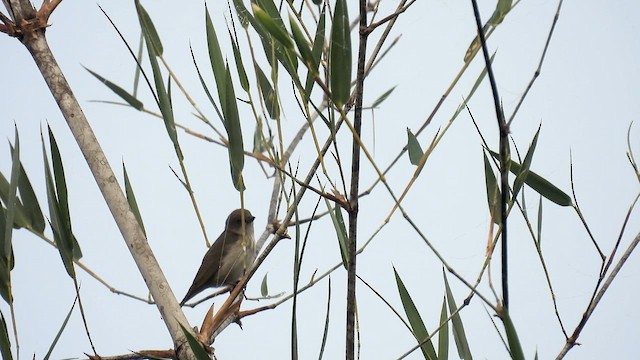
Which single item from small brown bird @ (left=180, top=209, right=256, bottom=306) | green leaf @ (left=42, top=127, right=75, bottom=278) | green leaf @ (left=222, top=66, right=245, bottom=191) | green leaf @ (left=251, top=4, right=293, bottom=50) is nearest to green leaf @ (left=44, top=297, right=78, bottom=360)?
green leaf @ (left=42, top=127, right=75, bottom=278)

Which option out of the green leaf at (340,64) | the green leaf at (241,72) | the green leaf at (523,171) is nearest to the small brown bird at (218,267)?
the green leaf at (241,72)

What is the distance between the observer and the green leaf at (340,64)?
3.93ft

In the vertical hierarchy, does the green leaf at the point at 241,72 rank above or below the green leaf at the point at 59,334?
above

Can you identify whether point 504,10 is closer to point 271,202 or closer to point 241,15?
point 241,15

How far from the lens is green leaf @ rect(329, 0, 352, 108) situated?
1.20m

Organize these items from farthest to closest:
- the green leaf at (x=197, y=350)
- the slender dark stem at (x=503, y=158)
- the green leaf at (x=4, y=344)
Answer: the green leaf at (x=4, y=344) < the green leaf at (x=197, y=350) < the slender dark stem at (x=503, y=158)

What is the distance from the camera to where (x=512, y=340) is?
3.93 ft

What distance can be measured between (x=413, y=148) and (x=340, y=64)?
0.53 m

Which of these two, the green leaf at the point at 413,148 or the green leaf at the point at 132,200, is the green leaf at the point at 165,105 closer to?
the green leaf at the point at 132,200

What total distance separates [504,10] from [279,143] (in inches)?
20.2

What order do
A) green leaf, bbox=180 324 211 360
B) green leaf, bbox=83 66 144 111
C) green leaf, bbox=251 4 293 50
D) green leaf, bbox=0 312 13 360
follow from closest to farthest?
green leaf, bbox=251 4 293 50
green leaf, bbox=180 324 211 360
green leaf, bbox=0 312 13 360
green leaf, bbox=83 66 144 111

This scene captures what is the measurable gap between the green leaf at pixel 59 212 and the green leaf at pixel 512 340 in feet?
2.88

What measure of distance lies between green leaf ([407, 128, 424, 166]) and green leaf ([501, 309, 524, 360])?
0.57 metres

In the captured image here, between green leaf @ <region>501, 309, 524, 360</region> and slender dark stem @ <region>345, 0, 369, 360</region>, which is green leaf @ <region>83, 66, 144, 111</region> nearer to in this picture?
slender dark stem @ <region>345, 0, 369, 360</region>
